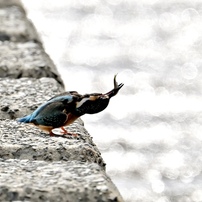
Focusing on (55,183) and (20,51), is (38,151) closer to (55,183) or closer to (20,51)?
(55,183)

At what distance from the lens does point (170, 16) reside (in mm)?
9242

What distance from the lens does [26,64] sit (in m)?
3.61

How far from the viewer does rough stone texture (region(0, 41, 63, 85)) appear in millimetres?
3551

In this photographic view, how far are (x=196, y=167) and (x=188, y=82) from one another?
199 centimetres

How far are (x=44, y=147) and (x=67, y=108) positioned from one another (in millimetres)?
127

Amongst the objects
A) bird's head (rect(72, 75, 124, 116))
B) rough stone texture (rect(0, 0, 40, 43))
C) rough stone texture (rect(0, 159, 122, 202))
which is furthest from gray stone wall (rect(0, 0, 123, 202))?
rough stone texture (rect(0, 0, 40, 43))

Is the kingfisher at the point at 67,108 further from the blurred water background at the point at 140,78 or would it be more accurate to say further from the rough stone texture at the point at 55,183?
the blurred water background at the point at 140,78

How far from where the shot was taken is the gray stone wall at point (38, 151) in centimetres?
223

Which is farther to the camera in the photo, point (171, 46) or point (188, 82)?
point (171, 46)

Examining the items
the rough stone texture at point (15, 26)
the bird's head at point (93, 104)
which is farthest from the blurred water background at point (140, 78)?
the bird's head at point (93, 104)

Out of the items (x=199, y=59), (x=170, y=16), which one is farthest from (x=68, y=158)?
(x=170, y=16)

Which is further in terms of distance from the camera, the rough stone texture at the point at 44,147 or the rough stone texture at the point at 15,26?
the rough stone texture at the point at 15,26

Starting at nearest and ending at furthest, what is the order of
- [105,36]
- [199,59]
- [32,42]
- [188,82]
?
1. [32,42]
2. [188,82]
3. [199,59]
4. [105,36]

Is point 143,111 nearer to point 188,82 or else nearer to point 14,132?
point 188,82
